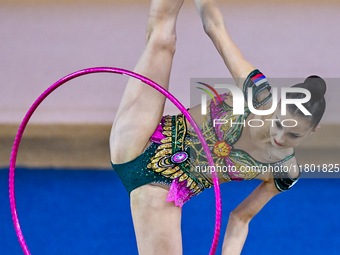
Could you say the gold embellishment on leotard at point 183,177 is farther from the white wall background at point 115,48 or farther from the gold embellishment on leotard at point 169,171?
the white wall background at point 115,48

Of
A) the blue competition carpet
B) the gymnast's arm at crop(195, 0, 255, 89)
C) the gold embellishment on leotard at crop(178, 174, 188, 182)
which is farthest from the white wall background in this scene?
the gold embellishment on leotard at crop(178, 174, 188, 182)

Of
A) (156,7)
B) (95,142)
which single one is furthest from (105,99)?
(156,7)

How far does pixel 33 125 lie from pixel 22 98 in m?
0.16

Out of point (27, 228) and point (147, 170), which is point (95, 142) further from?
point (147, 170)

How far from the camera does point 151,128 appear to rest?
3.33ft

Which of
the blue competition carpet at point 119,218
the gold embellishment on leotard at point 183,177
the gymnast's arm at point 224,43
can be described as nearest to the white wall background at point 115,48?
the blue competition carpet at point 119,218

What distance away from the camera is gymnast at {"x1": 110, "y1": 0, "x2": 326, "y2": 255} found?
38.5 inches

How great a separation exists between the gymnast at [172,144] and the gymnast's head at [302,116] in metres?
0.02

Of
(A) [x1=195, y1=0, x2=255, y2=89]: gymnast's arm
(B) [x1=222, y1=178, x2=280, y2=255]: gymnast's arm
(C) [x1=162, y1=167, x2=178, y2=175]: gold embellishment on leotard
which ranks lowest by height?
(B) [x1=222, y1=178, x2=280, y2=255]: gymnast's arm

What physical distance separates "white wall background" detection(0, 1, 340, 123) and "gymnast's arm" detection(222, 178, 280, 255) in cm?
116

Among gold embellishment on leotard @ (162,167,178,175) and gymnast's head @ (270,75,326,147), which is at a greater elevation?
gymnast's head @ (270,75,326,147)

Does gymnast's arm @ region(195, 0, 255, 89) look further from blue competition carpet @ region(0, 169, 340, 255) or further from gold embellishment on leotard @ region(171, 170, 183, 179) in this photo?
blue competition carpet @ region(0, 169, 340, 255)

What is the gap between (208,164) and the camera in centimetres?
98

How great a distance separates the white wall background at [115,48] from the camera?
7.06 feet
